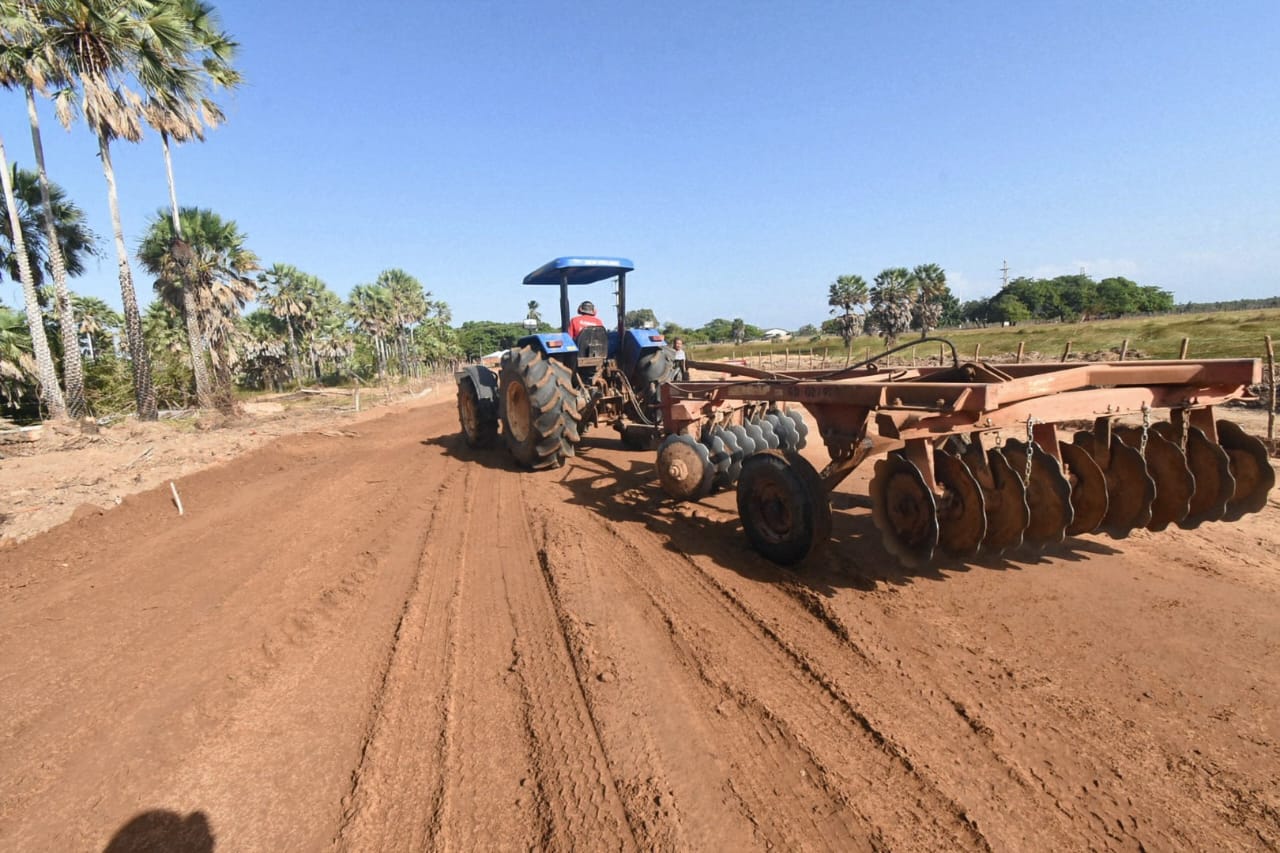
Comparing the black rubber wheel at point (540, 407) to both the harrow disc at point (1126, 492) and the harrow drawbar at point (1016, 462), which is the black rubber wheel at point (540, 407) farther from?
the harrow disc at point (1126, 492)

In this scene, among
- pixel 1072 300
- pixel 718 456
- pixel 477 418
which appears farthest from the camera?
pixel 1072 300

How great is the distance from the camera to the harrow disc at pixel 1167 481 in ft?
10.6

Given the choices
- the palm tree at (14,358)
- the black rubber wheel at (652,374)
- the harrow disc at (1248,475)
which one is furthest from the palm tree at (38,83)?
the harrow disc at (1248,475)

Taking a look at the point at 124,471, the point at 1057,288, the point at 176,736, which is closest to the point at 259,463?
the point at 124,471

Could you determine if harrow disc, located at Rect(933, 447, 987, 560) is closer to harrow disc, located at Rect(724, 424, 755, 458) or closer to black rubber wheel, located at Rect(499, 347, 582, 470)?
harrow disc, located at Rect(724, 424, 755, 458)

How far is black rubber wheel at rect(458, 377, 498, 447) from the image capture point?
785 cm

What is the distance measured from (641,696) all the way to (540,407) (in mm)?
3779

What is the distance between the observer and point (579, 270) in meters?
7.24

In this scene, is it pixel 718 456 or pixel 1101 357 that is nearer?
pixel 718 456

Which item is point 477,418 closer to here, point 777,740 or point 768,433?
point 768,433

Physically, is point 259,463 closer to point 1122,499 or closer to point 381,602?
point 381,602

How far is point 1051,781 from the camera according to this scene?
6.41ft

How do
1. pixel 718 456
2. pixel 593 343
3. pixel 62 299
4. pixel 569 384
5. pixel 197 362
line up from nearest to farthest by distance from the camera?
pixel 718 456 < pixel 569 384 < pixel 593 343 < pixel 62 299 < pixel 197 362

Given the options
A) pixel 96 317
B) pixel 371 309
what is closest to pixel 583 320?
pixel 96 317
